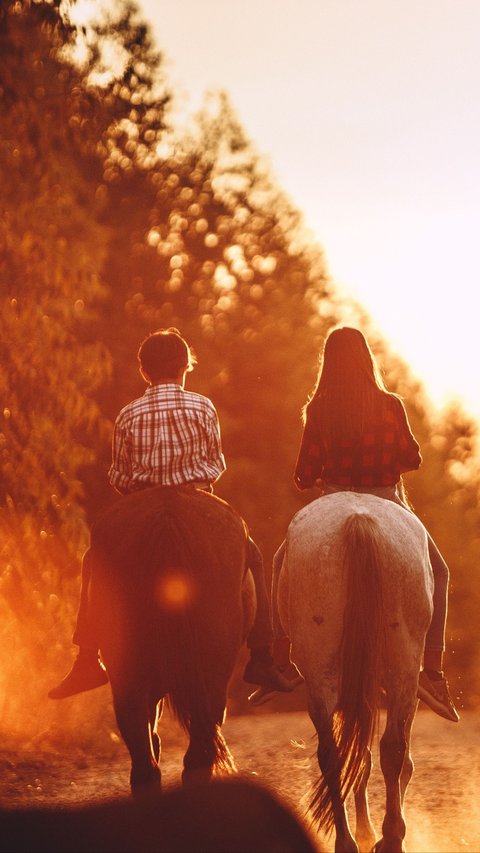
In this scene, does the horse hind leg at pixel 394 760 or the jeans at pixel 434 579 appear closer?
the horse hind leg at pixel 394 760

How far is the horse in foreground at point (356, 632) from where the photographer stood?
593 cm

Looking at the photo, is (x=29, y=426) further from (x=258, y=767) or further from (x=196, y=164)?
(x=196, y=164)

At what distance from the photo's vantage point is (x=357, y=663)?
5.93 metres

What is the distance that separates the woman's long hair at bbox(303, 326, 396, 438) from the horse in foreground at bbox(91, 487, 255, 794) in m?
1.09

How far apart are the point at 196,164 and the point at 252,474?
30.3 feet

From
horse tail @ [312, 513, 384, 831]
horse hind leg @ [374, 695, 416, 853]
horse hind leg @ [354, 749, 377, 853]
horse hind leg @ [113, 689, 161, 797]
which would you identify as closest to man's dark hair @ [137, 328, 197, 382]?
horse tail @ [312, 513, 384, 831]

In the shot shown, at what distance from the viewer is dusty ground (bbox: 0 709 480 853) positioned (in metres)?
7.95

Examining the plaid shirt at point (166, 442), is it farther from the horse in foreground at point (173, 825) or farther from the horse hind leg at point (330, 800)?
the horse in foreground at point (173, 825)

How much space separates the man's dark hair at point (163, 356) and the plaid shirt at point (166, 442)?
0.24 ft

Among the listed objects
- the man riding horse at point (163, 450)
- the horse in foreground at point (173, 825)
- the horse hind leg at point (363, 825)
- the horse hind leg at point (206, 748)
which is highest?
the man riding horse at point (163, 450)

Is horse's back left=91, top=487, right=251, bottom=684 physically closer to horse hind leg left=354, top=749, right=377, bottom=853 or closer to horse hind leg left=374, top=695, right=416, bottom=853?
horse hind leg left=374, top=695, right=416, bottom=853

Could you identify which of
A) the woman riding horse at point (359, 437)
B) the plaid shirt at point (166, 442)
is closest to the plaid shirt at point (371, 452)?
the woman riding horse at point (359, 437)

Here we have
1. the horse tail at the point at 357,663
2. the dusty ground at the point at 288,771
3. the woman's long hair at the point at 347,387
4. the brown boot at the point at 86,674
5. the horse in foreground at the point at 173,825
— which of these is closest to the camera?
the horse in foreground at the point at 173,825

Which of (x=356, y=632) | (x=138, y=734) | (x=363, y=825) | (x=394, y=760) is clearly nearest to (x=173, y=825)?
(x=356, y=632)
